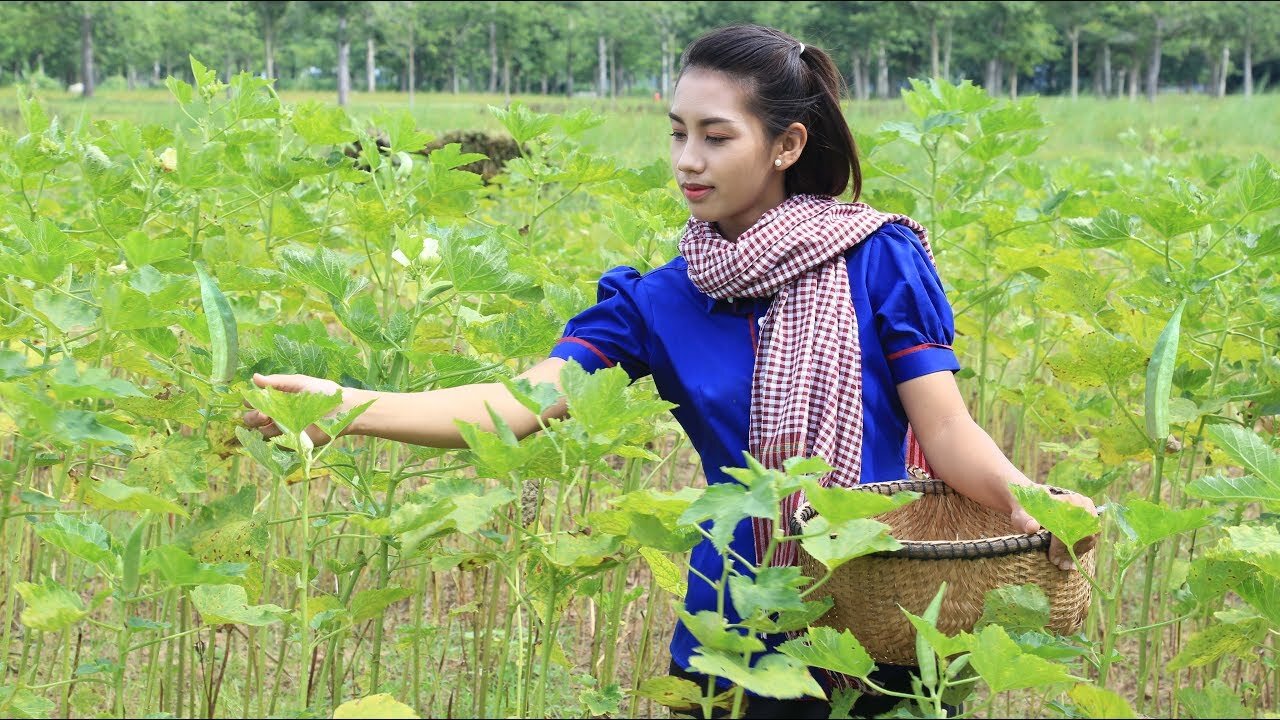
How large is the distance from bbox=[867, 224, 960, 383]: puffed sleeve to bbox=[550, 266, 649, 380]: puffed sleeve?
30cm

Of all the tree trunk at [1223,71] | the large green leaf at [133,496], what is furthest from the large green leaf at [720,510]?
the tree trunk at [1223,71]

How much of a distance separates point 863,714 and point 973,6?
39.4m

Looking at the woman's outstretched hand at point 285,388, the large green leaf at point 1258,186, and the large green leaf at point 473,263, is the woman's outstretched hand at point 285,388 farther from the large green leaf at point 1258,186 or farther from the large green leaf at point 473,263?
the large green leaf at point 1258,186

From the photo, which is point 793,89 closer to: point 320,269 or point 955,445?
point 955,445

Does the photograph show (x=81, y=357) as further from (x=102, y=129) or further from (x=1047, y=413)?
(x=1047, y=413)

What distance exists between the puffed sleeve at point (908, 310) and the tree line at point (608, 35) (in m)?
30.7

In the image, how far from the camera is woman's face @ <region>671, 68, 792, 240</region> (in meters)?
1.60

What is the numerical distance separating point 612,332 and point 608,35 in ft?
149

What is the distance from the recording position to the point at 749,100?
1630 millimetres

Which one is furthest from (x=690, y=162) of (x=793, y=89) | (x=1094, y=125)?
(x=1094, y=125)

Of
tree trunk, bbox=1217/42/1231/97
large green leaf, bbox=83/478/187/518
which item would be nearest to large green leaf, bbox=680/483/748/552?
large green leaf, bbox=83/478/187/518

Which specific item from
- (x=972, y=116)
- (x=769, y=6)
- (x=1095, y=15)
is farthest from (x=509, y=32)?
(x=972, y=116)

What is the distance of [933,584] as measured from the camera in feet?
3.96

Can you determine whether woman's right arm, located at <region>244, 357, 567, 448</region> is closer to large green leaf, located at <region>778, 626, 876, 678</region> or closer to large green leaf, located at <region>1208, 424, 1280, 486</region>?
large green leaf, located at <region>778, 626, 876, 678</region>
